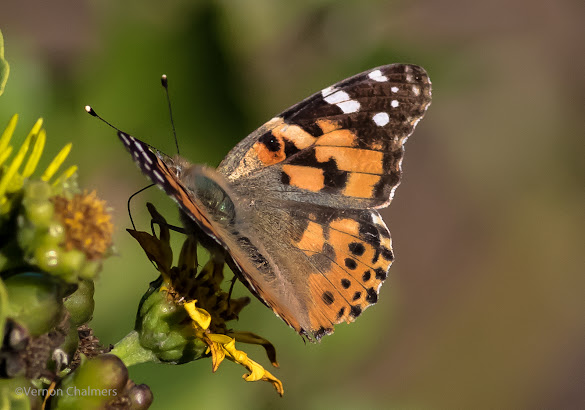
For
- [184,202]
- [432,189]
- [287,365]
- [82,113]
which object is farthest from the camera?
[432,189]

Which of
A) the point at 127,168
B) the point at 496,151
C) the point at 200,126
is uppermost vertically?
the point at 200,126

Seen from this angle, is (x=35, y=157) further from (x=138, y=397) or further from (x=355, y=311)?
(x=355, y=311)

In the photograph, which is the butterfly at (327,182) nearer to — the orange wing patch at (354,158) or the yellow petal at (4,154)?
the orange wing patch at (354,158)

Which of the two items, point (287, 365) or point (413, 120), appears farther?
point (287, 365)

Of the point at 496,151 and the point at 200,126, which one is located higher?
the point at 200,126

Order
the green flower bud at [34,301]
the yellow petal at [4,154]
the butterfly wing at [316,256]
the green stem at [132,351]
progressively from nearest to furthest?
the green flower bud at [34,301] < the yellow petal at [4,154] < the green stem at [132,351] < the butterfly wing at [316,256]

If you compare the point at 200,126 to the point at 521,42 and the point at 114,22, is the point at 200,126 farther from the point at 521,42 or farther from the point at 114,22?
the point at 521,42

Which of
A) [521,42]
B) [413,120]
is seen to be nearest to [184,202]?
[413,120]

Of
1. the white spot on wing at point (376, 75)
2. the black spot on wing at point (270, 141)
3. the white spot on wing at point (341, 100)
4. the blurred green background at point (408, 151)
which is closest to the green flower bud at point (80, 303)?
the blurred green background at point (408, 151)

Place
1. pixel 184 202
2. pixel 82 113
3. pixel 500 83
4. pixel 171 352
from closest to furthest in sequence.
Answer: pixel 184 202, pixel 171 352, pixel 82 113, pixel 500 83
